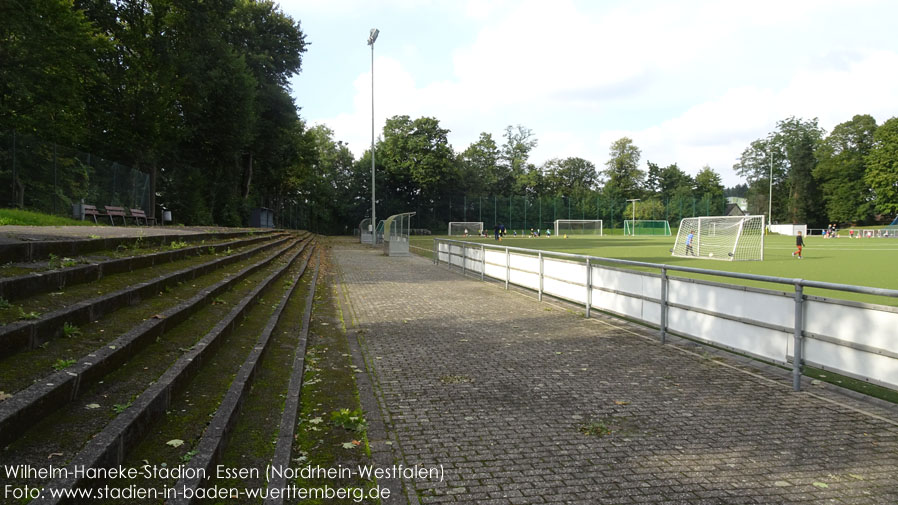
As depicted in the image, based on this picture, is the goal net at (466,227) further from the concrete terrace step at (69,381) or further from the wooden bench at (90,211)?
the concrete terrace step at (69,381)

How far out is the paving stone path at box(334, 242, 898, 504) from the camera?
336 cm

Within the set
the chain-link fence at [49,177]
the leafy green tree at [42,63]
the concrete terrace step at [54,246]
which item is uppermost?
the leafy green tree at [42,63]

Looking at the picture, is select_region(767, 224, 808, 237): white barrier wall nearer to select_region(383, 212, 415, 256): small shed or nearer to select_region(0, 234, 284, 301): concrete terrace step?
select_region(383, 212, 415, 256): small shed

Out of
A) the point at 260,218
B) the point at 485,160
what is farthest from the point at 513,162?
the point at 260,218

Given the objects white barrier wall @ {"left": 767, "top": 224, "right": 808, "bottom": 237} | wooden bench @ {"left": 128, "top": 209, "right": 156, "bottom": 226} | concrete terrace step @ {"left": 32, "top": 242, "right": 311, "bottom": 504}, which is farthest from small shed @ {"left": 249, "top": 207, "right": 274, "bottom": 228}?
white barrier wall @ {"left": 767, "top": 224, "right": 808, "bottom": 237}

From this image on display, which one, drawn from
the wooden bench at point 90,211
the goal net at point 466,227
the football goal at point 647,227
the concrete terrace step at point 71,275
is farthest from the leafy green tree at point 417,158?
the concrete terrace step at point 71,275

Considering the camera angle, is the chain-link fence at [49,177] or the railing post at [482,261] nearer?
the chain-link fence at [49,177]

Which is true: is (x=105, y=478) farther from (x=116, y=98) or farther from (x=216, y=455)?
(x=116, y=98)

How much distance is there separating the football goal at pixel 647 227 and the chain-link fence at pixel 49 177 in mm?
68095

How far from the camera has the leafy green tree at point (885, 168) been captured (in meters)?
74.2

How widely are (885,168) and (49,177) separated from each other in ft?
312

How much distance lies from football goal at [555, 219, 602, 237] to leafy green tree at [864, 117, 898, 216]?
134ft

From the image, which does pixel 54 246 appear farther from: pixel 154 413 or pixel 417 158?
pixel 417 158

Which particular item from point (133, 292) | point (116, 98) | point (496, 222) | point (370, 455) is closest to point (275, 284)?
point (133, 292)
